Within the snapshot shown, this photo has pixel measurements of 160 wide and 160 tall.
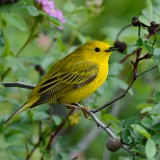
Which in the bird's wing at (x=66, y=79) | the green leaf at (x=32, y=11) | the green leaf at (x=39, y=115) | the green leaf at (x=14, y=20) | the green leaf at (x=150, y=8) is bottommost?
the green leaf at (x=39, y=115)

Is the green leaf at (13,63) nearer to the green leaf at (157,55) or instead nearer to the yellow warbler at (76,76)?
the yellow warbler at (76,76)

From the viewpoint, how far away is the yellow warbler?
5.28 meters

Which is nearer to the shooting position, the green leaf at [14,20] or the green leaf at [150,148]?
the green leaf at [150,148]

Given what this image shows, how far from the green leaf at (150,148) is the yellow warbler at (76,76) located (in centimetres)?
123

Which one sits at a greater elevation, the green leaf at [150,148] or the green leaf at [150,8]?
the green leaf at [150,8]

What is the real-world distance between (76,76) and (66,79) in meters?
0.10

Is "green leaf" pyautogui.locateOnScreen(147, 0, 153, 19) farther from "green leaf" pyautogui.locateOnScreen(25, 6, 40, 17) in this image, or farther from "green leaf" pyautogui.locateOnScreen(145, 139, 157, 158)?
"green leaf" pyautogui.locateOnScreen(145, 139, 157, 158)

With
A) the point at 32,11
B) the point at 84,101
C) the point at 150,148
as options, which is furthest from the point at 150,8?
the point at 84,101

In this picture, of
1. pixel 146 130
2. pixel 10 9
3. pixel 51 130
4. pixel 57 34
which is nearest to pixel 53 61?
pixel 57 34

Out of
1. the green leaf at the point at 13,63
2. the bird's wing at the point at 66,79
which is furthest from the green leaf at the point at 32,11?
the bird's wing at the point at 66,79

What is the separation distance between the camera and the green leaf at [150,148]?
4.05m

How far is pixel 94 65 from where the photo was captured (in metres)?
5.53

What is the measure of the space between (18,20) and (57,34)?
561 millimetres

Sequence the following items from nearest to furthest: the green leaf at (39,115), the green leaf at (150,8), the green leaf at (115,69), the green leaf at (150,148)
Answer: the green leaf at (150,148) < the green leaf at (150,8) < the green leaf at (39,115) < the green leaf at (115,69)
